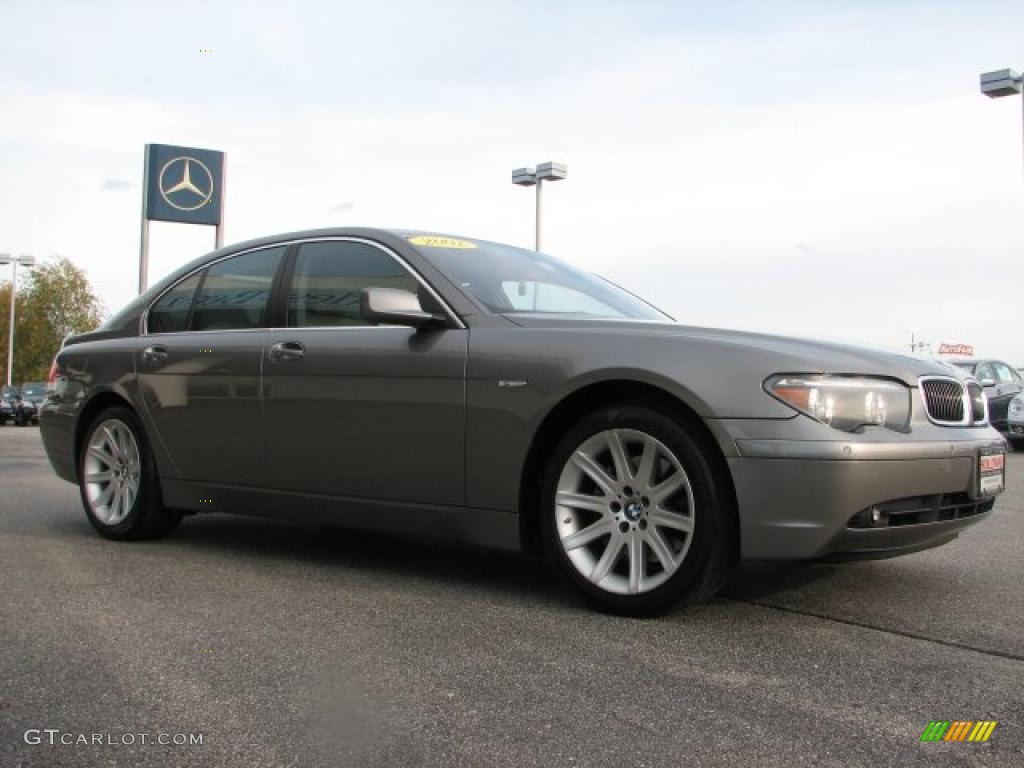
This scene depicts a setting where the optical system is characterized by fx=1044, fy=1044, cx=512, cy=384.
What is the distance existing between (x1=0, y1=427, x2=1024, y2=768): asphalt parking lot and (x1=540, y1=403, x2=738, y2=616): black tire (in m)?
0.10

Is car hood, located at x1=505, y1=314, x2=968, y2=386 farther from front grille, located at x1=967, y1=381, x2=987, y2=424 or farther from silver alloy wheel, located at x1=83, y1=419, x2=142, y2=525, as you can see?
silver alloy wheel, located at x1=83, y1=419, x2=142, y2=525

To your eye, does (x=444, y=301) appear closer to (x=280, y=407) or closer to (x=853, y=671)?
(x=280, y=407)

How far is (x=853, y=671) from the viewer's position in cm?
312

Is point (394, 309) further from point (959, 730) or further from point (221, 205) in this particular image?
point (221, 205)

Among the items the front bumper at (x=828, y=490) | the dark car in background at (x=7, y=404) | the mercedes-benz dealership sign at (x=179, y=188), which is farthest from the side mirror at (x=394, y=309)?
the dark car in background at (x=7, y=404)

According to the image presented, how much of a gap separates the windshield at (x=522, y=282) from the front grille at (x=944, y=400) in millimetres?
1290

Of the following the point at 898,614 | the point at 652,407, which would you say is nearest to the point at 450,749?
the point at 652,407

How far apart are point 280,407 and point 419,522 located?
960mm

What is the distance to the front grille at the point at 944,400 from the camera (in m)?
3.76

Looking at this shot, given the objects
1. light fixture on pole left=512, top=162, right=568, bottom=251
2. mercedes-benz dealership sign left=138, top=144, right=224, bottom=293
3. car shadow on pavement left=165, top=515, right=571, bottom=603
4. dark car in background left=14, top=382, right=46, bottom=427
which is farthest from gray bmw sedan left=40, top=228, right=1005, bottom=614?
dark car in background left=14, top=382, right=46, bottom=427

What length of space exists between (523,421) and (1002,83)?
1956cm

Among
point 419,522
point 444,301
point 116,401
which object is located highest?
point 444,301

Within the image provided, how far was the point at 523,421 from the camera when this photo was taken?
4.01 meters

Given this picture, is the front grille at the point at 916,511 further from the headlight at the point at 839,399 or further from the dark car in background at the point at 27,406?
the dark car in background at the point at 27,406
